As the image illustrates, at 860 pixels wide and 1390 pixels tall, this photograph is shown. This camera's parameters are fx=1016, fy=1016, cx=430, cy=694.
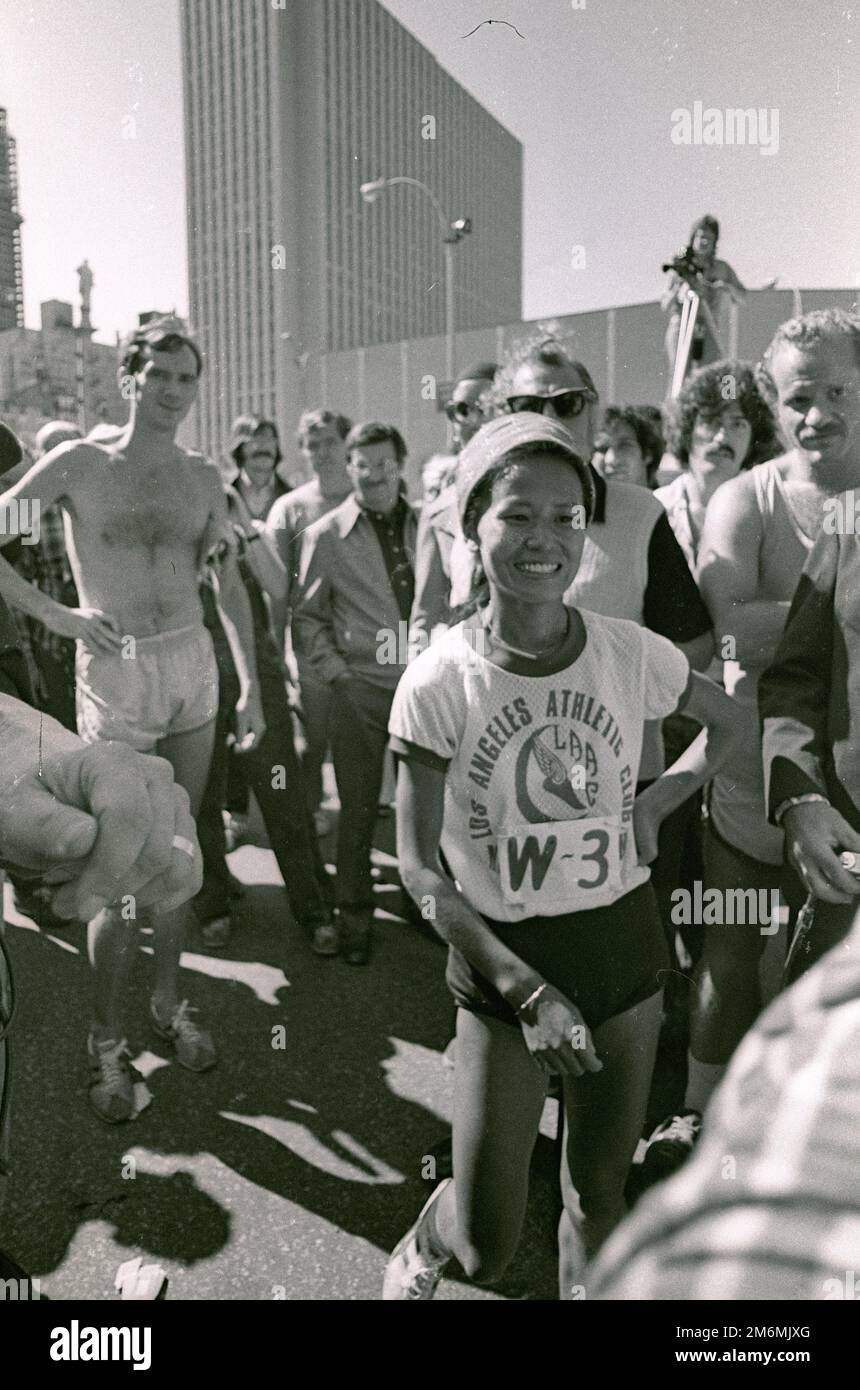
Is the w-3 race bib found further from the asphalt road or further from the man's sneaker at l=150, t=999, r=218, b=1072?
the man's sneaker at l=150, t=999, r=218, b=1072

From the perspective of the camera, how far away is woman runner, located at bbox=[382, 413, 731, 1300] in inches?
65.3

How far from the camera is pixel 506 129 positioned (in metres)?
2.02

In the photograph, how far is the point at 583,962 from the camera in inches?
65.2

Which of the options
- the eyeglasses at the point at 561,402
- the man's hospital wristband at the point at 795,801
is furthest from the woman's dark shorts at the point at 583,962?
the eyeglasses at the point at 561,402

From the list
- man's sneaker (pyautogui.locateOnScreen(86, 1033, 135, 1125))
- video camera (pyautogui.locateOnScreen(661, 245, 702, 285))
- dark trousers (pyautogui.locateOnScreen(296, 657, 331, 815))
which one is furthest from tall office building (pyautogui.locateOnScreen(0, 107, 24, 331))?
man's sneaker (pyautogui.locateOnScreen(86, 1033, 135, 1125))

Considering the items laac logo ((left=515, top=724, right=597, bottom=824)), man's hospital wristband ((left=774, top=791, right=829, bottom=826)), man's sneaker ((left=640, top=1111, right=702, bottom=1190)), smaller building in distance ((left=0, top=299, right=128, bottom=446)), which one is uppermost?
smaller building in distance ((left=0, top=299, right=128, bottom=446))

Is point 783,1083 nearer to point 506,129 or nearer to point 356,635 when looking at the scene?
point 506,129

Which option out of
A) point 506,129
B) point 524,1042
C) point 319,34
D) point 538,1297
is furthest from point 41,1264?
point 319,34

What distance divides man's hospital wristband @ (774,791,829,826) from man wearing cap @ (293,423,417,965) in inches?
66.7

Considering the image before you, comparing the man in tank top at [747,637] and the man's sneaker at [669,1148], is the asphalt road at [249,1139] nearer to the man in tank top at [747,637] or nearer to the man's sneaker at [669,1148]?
the man's sneaker at [669,1148]

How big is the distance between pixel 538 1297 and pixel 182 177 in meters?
2.42

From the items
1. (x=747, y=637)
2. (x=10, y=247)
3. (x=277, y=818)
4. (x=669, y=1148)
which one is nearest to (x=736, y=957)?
(x=669, y=1148)

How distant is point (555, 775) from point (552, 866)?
150 mm

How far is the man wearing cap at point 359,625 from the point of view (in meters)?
3.30
